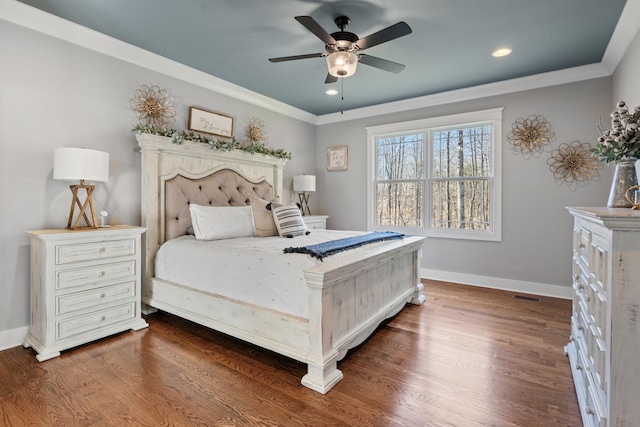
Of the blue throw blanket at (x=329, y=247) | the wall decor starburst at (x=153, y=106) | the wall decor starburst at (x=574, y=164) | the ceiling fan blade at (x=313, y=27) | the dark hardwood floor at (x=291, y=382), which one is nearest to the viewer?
the dark hardwood floor at (x=291, y=382)

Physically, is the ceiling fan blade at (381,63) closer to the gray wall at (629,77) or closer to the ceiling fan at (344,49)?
the ceiling fan at (344,49)

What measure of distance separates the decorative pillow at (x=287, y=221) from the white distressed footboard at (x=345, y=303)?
913mm

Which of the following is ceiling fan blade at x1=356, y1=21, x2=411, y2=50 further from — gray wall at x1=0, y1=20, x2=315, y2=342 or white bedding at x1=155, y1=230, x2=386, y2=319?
gray wall at x1=0, y1=20, x2=315, y2=342

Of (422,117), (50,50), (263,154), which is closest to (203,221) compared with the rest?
(263,154)

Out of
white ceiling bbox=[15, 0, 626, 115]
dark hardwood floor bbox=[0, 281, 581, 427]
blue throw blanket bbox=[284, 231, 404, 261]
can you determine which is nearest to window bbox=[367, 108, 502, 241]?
white ceiling bbox=[15, 0, 626, 115]

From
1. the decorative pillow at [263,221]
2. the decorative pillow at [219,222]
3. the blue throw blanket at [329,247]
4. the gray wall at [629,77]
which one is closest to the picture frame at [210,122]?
the decorative pillow at [219,222]

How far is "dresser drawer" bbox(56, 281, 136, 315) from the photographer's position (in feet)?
7.52

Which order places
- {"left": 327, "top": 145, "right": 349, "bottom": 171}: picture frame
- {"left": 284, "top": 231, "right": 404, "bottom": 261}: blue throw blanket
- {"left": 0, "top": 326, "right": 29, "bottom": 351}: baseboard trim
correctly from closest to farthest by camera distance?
{"left": 284, "top": 231, "right": 404, "bottom": 261}: blue throw blanket → {"left": 0, "top": 326, "right": 29, "bottom": 351}: baseboard trim → {"left": 327, "top": 145, "right": 349, "bottom": 171}: picture frame

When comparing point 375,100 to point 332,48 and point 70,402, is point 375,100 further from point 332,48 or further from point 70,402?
point 70,402

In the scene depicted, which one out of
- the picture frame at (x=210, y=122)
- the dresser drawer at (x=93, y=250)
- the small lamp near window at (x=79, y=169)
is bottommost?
the dresser drawer at (x=93, y=250)

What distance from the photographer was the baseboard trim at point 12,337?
233 cm

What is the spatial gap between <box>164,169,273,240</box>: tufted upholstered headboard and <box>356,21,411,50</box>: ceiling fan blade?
2.21 m

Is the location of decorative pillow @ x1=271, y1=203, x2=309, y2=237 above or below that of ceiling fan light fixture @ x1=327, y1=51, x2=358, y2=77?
below

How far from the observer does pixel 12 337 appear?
237 centimetres
